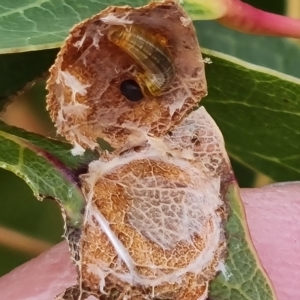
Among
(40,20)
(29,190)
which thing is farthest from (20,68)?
(29,190)

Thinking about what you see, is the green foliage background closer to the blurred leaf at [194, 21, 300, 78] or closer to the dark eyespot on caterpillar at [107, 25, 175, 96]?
the blurred leaf at [194, 21, 300, 78]

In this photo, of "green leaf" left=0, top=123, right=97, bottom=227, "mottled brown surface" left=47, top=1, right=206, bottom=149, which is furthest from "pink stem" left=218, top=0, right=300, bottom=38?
"green leaf" left=0, top=123, right=97, bottom=227

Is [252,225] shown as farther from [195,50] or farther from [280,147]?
[195,50]

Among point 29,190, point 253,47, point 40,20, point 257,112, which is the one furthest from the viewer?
point 29,190

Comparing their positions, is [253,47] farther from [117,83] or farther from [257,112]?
[117,83]

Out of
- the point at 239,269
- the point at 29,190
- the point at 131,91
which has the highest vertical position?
the point at 131,91

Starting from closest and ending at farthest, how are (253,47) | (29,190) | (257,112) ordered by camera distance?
(257,112) → (253,47) → (29,190)

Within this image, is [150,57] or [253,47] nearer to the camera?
[150,57]
